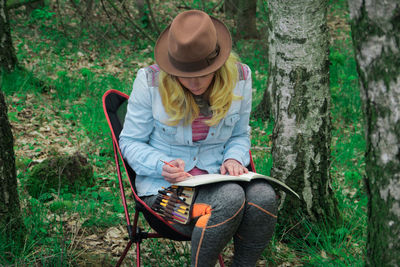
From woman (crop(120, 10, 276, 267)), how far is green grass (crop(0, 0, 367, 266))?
57 cm

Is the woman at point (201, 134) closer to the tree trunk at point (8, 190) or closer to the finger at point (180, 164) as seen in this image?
the finger at point (180, 164)

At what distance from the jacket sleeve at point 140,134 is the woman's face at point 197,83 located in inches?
8.9

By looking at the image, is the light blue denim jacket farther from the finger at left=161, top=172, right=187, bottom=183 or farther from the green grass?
the green grass

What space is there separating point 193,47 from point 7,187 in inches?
50.2

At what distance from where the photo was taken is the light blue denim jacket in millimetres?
2496

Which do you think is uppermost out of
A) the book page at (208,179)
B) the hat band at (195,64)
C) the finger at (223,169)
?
the hat band at (195,64)

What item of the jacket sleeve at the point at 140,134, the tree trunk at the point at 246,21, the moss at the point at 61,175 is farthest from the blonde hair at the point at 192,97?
the tree trunk at the point at 246,21

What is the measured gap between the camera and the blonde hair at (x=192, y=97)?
8.05 ft

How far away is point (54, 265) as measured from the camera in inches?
97.5

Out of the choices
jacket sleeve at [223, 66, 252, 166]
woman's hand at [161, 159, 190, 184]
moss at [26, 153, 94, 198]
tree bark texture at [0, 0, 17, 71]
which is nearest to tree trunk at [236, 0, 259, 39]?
tree bark texture at [0, 0, 17, 71]

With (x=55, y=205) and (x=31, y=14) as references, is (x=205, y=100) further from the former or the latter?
(x=31, y=14)

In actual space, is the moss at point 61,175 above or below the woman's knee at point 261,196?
below

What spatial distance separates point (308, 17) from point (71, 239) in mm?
1986

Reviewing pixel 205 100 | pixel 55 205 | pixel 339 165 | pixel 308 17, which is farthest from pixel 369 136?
pixel 339 165
